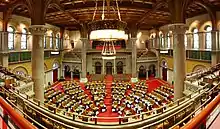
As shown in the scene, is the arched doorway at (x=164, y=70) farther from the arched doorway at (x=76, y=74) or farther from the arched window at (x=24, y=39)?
the arched window at (x=24, y=39)

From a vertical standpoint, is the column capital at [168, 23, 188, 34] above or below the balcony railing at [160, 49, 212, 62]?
above

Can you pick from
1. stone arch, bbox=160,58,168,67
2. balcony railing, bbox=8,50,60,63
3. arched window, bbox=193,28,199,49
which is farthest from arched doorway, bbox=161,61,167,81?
balcony railing, bbox=8,50,60,63

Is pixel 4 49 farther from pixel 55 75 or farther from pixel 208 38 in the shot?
pixel 208 38

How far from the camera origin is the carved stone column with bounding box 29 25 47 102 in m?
13.9

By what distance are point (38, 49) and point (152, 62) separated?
24.9 m

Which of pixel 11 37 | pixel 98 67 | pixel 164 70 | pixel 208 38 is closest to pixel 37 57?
pixel 11 37

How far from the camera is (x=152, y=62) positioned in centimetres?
3569

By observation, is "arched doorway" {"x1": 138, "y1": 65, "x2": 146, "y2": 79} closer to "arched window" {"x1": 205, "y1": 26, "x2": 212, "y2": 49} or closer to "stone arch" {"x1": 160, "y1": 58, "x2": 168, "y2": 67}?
"stone arch" {"x1": 160, "y1": 58, "x2": 168, "y2": 67}

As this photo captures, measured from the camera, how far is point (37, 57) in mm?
14031

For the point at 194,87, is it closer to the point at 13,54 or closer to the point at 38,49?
the point at 38,49

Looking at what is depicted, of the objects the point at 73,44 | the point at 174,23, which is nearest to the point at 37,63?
→ the point at 174,23

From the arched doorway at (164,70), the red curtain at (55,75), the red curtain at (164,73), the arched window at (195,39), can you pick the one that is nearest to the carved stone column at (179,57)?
the arched window at (195,39)

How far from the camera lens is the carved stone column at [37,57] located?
13.9m

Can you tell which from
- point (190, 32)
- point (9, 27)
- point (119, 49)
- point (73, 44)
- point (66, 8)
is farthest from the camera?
point (73, 44)
